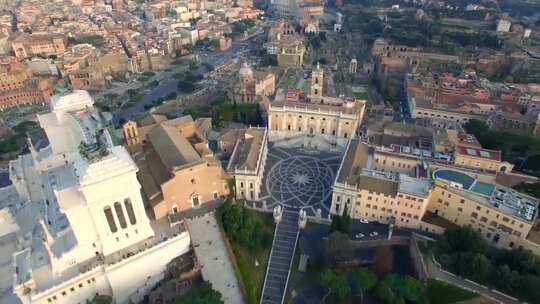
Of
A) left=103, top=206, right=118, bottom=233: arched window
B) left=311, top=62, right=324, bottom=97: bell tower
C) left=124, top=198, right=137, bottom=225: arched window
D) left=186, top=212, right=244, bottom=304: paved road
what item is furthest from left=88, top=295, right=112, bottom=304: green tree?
left=311, top=62, right=324, bottom=97: bell tower

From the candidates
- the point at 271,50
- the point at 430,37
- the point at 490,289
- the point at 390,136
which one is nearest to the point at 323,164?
the point at 390,136

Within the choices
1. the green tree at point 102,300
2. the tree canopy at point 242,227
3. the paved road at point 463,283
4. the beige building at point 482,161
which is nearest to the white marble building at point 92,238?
the green tree at point 102,300

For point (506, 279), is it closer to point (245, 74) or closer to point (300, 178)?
point (300, 178)

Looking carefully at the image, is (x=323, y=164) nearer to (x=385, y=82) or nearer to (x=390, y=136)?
(x=390, y=136)

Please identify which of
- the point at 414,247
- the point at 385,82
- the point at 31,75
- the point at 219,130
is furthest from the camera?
the point at 31,75

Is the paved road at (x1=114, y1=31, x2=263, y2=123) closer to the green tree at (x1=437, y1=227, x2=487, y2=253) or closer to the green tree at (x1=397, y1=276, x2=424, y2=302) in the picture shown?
the green tree at (x1=397, y1=276, x2=424, y2=302)

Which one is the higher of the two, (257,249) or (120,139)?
(120,139)
